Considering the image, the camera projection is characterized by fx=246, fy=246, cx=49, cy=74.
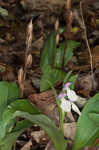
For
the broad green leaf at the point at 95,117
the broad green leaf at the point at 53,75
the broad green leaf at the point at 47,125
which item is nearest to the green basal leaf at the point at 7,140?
the broad green leaf at the point at 47,125

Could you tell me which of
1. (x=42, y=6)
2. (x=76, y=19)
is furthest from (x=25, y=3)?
(x=76, y=19)

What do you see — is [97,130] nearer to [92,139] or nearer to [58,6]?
[92,139]

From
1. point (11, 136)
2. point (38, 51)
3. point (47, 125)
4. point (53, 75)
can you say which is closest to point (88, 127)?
Answer: point (47, 125)

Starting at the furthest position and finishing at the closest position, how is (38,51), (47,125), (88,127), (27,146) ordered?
1. (38,51)
2. (27,146)
3. (88,127)
4. (47,125)

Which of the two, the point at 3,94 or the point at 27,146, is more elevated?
the point at 3,94

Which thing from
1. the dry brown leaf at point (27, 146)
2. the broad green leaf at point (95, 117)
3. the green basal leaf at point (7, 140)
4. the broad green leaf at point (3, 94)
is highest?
the broad green leaf at point (3, 94)

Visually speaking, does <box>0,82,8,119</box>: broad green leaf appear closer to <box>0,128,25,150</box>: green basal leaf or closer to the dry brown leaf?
<box>0,128,25,150</box>: green basal leaf

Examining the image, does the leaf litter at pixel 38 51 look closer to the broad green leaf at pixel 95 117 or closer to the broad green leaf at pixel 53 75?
the broad green leaf at pixel 53 75

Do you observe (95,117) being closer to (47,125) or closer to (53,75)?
(47,125)

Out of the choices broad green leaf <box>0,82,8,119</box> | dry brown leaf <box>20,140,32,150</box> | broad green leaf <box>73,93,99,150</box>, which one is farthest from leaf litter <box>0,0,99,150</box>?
broad green leaf <box>0,82,8,119</box>
